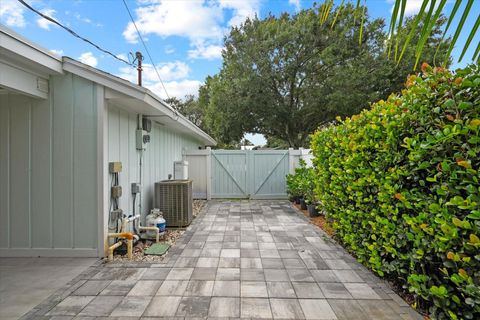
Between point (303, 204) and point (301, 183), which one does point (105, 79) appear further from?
point (303, 204)

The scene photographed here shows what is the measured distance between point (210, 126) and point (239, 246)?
12214mm

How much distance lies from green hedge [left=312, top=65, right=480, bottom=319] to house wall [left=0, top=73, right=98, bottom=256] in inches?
137

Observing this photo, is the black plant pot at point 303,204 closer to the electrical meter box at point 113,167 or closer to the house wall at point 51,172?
the electrical meter box at point 113,167

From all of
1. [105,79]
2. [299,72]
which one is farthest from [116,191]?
[299,72]

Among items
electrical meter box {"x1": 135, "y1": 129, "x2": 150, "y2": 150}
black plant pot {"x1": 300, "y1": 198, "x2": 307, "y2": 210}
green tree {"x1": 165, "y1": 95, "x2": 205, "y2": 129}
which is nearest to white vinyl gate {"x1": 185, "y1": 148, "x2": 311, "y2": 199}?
black plant pot {"x1": 300, "y1": 198, "x2": 307, "y2": 210}

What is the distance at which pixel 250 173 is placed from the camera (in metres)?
9.20

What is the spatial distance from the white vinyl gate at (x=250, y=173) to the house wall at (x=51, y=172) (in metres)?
5.48

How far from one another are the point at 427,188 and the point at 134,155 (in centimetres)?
427

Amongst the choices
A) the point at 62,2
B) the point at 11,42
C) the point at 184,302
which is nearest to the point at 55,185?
the point at 11,42

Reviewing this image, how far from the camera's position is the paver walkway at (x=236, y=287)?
2.45 metres

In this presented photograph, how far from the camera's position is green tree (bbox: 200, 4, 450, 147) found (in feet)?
40.9

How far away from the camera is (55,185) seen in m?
3.71

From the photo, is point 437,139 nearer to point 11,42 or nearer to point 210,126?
point 11,42

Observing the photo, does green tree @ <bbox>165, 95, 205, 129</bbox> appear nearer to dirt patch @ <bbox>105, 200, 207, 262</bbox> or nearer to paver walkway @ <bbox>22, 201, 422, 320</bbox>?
dirt patch @ <bbox>105, 200, 207, 262</bbox>
